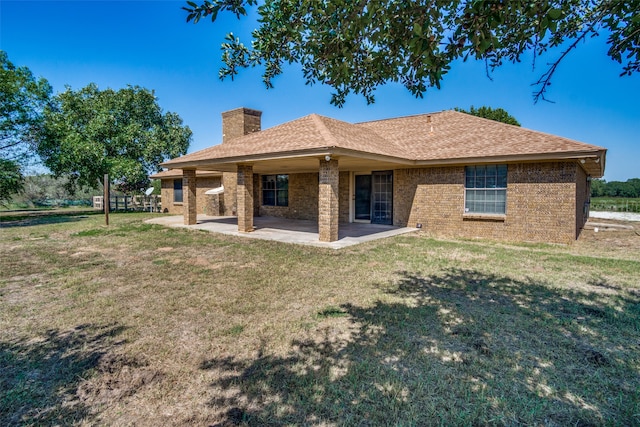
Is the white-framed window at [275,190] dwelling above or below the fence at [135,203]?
above

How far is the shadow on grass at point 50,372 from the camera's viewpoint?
241 centimetres

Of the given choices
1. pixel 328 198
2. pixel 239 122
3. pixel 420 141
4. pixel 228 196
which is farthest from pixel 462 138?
pixel 228 196

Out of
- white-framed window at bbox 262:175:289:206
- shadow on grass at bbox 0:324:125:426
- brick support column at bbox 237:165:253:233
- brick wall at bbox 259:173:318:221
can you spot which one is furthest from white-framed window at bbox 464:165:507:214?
shadow on grass at bbox 0:324:125:426

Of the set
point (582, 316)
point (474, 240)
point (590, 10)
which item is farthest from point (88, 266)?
point (474, 240)

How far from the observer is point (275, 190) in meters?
17.7

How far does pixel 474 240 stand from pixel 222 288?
Answer: 28.8ft

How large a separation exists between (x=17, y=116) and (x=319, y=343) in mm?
22699

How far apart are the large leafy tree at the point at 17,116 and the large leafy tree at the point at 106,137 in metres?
0.73

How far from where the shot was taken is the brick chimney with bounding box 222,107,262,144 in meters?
17.6

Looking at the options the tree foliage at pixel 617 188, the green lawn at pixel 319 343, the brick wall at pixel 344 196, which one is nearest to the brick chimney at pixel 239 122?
the brick wall at pixel 344 196

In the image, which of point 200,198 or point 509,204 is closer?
point 509,204

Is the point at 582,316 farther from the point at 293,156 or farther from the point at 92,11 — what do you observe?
the point at 92,11

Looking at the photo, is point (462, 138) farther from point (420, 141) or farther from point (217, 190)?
point (217, 190)

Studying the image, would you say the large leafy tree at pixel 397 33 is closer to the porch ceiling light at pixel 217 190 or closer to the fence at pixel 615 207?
the porch ceiling light at pixel 217 190
